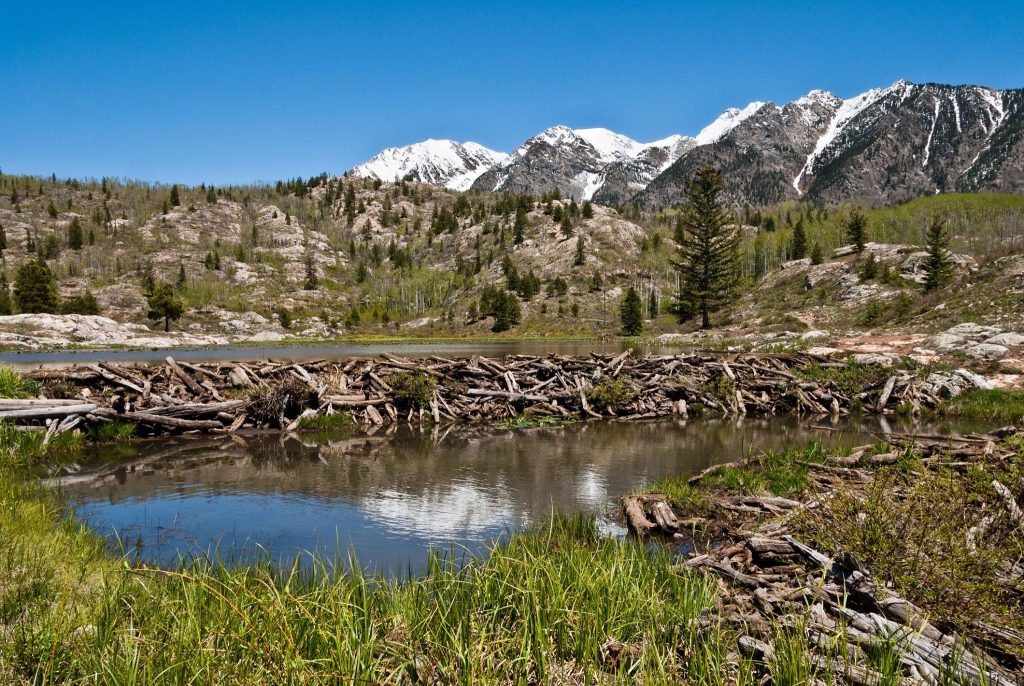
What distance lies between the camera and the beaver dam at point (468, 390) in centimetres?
2038

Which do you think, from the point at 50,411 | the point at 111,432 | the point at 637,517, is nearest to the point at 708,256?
the point at 637,517

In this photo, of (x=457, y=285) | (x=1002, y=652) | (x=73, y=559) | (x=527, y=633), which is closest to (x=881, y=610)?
(x=1002, y=652)

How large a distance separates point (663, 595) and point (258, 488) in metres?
10.9

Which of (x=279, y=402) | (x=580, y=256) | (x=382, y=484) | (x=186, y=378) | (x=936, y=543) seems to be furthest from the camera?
(x=580, y=256)

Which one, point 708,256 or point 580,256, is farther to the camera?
point 580,256

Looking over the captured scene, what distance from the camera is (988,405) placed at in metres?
21.5

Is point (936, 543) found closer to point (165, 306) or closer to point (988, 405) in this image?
point (988, 405)

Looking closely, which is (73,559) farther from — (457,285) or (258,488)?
(457,285)

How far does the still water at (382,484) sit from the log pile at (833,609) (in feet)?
10.4

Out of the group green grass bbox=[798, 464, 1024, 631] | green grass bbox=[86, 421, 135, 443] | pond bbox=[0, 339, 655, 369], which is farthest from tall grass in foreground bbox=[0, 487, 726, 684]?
pond bbox=[0, 339, 655, 369]

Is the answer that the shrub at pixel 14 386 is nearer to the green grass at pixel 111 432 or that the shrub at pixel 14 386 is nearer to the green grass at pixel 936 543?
the green grass at pixel 111 432

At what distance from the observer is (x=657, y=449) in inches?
703

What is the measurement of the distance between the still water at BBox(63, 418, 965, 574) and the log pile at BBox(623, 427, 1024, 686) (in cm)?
317

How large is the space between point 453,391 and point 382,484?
10.5 metres
